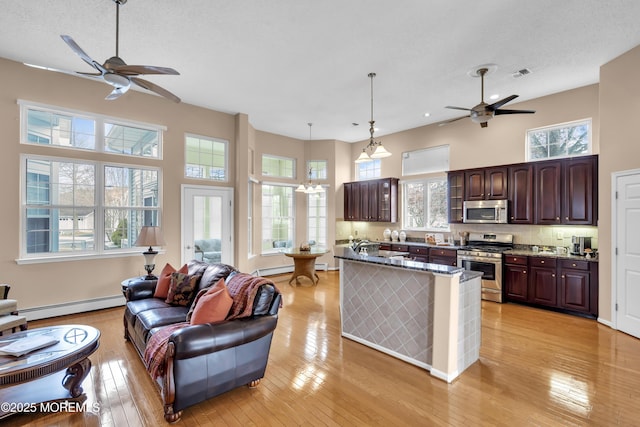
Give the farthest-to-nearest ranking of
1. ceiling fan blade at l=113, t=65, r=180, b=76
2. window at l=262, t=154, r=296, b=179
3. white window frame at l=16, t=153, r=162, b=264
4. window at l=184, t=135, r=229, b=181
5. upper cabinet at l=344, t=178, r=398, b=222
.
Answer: window at l=262, t=154, r=296, b=179, upper cabinet at l=344, t=178, r=398, b=222, window at l=184, t=135, r=229, b=181, white window frame at l=16, t=153, r=162, b=264, ceiling fan blade at l=113, t=65, r=180, b=76

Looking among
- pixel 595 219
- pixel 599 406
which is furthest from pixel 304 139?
pixel 599 406

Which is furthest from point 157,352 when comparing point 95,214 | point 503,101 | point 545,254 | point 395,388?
point 545,254

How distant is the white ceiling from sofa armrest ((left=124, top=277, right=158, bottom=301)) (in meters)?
2.87

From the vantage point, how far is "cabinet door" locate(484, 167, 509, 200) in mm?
5438

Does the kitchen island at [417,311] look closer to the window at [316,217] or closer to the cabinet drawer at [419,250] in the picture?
the cabinet drawer at [419,250]

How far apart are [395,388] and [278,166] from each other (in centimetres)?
602

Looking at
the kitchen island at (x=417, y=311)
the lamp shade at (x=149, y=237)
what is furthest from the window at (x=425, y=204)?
the lamp shade at (x=149, y=237)

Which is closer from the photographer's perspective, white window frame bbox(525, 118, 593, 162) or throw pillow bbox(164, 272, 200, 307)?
throw pillow bbox(164, 272, 200, 307)

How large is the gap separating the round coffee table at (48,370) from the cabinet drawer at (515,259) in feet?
18.7

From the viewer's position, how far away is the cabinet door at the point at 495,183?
5438 millimetres

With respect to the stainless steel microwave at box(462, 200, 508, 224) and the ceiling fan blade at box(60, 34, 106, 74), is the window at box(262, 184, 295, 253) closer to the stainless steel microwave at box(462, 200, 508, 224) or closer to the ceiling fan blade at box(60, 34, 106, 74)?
the stainless steel microwave at box(462, 200, 508, 224)

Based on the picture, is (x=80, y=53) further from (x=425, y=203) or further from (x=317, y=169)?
(x=425, y=203)

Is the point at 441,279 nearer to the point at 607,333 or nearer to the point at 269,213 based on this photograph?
the point at 607,333

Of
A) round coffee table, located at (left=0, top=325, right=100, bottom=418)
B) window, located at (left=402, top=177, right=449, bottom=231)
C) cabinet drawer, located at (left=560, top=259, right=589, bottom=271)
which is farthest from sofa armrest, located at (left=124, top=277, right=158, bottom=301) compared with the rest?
cabinet drawer, located at (left=560, top=259, right=589, bottom=271)
